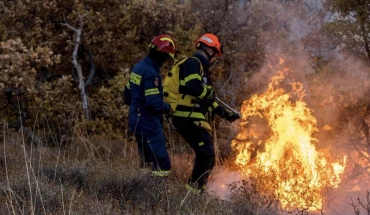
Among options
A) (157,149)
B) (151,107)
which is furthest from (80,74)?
(151,107)

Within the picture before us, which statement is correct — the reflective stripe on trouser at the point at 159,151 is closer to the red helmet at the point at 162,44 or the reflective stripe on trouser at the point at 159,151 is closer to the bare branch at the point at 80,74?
the red helmet at the point at 162,44

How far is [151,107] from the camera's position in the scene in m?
6.15

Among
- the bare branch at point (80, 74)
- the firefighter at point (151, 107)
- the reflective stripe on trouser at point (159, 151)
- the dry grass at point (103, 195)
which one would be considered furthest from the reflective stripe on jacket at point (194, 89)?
the bare branch at point (80, 74)

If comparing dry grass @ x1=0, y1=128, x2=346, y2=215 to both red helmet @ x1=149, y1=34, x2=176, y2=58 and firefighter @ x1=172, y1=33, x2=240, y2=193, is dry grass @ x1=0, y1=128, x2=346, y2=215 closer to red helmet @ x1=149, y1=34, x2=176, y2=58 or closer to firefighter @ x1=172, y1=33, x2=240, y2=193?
firefighter @ x1=172, y1=33, x2=240, y2=193

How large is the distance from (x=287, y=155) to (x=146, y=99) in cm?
253

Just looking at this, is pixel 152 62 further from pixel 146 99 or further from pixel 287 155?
pixel 287 155

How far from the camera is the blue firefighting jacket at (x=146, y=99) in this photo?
6.12 meters

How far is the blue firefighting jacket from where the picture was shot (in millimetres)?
6125

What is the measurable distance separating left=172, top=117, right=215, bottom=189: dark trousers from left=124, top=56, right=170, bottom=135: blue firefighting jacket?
303mm

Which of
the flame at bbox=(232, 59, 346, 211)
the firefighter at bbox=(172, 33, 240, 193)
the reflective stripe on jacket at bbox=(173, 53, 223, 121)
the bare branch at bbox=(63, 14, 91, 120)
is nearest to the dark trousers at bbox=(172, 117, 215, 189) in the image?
the firefighter at bbox=(172, 33, 240, 193)

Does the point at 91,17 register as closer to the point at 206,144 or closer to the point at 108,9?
the point at 108,9

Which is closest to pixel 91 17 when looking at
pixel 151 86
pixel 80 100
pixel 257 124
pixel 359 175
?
pixel 80 100

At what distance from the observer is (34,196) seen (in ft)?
16.9

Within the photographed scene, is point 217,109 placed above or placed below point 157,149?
above
